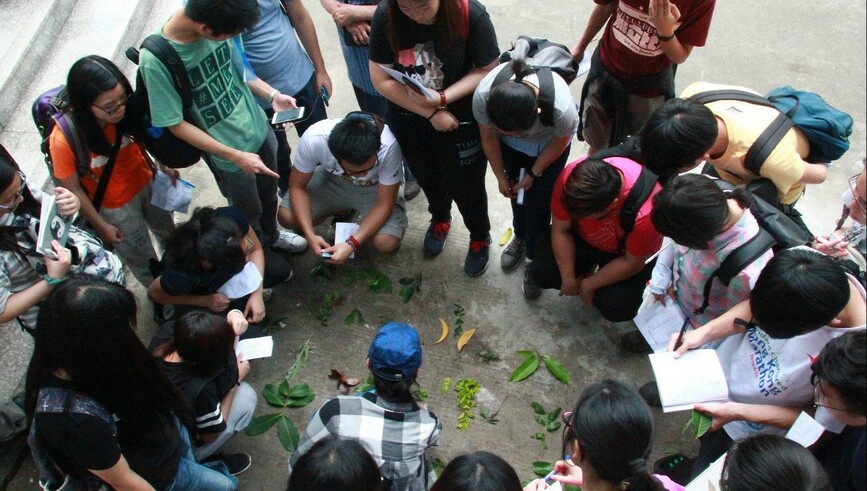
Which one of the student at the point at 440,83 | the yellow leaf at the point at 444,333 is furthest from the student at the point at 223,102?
the yellow leaf at the point at 444,333

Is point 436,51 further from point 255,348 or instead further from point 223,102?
point 255,348

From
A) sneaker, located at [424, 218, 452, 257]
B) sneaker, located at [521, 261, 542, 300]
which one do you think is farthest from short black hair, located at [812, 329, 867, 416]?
sneaker, located at [424, 218, 452, 257]

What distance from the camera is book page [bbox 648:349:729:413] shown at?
7.52ft

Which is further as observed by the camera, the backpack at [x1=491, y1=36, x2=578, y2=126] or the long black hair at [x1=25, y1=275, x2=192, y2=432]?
the backpack at [x1=491, y1=36, x2=578, y2=126]

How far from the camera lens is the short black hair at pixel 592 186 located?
8.82ft

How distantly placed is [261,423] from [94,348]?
1.32m

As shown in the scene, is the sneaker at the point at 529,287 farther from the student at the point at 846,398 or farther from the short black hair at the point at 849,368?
the short black hair at the point at 849,368

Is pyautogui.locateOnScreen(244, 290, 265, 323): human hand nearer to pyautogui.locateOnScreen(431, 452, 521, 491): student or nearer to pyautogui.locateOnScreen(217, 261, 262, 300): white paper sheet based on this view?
pyautogui.locateOnScreen(217, 261, 262, 300): white paper sheet

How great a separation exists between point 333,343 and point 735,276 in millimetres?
1979

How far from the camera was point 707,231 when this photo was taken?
2.37 m

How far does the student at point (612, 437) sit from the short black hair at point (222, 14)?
1.98 m

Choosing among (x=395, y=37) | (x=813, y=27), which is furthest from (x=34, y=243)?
(x=813, y=27)

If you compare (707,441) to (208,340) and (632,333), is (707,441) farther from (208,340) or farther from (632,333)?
(208,340)

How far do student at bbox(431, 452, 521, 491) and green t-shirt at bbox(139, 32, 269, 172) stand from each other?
1912 mm
